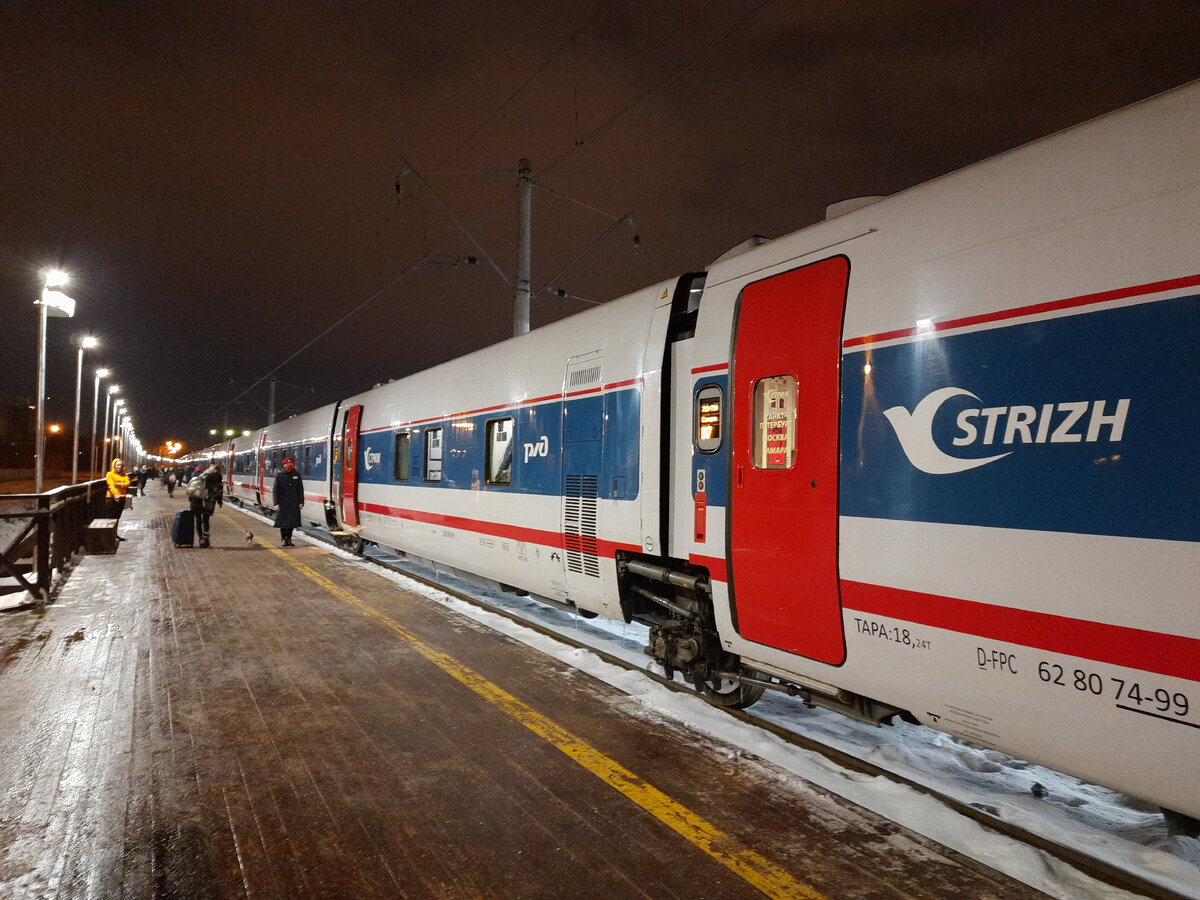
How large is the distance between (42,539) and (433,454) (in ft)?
16.3

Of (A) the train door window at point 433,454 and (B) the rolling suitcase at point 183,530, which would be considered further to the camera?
(B) the rolling suitcase at point 183,530

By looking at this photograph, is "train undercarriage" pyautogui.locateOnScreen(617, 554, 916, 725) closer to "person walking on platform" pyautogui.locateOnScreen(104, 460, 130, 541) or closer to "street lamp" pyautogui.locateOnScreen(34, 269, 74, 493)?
"street lamp" pyautogui.locateOnScreen(34, 269, 74, 493)

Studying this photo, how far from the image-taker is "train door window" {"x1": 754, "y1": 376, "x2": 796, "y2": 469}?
430 centimetres

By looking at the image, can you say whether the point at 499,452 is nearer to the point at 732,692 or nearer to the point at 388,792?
the point at 732,692

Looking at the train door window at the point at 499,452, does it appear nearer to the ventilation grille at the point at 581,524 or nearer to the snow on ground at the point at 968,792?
→ the ventilation grille at the point at 581,524

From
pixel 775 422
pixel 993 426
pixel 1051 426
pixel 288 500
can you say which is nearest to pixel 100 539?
pixel 288 500

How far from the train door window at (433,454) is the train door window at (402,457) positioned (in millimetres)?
862

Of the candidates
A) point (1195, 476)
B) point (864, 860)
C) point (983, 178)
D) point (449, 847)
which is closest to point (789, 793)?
point (864, 860)

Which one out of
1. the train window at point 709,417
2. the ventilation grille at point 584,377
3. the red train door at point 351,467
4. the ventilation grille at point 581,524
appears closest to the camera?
the train window at point 709,417

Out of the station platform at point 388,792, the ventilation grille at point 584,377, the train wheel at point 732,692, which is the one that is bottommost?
the station platform at point 388,792

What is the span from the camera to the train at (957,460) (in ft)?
8.85

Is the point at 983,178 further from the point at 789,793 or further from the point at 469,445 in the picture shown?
the point at 469,445

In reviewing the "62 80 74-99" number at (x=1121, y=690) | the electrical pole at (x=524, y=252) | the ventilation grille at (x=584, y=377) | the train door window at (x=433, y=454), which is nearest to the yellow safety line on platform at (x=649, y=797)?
the "62 80 74-99" number at (x=1121, y=690)

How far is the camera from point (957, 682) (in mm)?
3365
